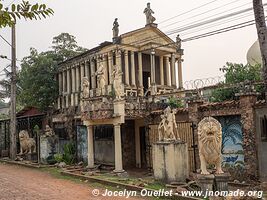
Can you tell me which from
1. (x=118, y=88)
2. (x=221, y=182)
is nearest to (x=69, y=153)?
(x=118, y=88)

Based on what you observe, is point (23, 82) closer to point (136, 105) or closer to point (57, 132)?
point (57, 132)

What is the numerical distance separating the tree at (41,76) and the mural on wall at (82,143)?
9.26 m

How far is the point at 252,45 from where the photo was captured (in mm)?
22906

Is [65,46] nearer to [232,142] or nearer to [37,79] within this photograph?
[37,79]

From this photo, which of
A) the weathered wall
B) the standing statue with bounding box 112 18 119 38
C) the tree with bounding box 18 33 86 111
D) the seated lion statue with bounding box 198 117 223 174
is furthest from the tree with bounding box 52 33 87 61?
the seated lion statue with bounding box 198 117 223 174

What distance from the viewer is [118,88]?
16.6 meters

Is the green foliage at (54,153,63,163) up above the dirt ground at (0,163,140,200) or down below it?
above

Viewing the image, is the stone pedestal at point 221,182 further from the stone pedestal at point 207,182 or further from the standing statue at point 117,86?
the standing statue at point 117,86

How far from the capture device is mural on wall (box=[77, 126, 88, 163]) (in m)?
21.8

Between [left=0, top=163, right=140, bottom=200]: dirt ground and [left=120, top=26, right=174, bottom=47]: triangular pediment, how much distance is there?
48.5 ft

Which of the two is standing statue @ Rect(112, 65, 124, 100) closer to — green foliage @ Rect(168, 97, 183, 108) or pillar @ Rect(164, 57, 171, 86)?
green foliage @ Rect(168, 97, 183, 108)

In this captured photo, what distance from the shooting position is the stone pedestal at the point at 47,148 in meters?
22.0

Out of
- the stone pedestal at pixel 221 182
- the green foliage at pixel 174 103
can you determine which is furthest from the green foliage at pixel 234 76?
the stone pedestal at pixel 221 182

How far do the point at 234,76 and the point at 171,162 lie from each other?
637 cm
